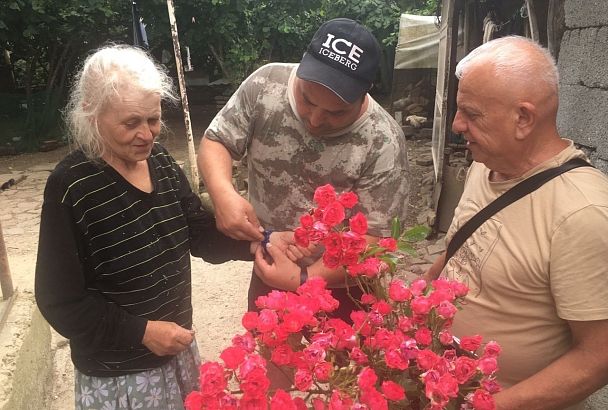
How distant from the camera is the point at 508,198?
1.44 m

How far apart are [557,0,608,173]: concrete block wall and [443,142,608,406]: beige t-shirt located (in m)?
1.07

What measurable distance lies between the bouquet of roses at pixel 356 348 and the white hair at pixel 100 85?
85 cm

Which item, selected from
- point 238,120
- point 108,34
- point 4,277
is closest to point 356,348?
point 238,120

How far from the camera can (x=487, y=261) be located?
143 cm

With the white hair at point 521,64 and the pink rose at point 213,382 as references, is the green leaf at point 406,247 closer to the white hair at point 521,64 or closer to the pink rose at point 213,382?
the pink rose at point 213,382

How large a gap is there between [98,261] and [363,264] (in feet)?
3.21

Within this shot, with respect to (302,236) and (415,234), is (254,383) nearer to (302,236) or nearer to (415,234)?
(302,236)

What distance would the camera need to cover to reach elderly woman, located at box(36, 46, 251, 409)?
150cm

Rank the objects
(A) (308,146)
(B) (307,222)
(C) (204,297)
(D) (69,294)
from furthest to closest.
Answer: (C) (204,297), (A) (308,146), (D) (69,294), (B) (307,222)

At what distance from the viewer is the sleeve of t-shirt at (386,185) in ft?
6.20

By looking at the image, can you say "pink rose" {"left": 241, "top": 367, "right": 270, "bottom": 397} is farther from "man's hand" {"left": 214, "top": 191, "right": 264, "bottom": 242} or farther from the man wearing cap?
"man's hand" {"left": 214, "top": 191, "right": 264, "bottom": 242}

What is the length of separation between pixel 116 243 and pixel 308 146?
0.85 metres

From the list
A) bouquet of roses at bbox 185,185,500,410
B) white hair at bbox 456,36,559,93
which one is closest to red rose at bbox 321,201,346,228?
bouquet of roses at bbox 185,185,500,410

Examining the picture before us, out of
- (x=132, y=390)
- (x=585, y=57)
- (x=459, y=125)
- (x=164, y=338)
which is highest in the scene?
(x=585, y=57)
